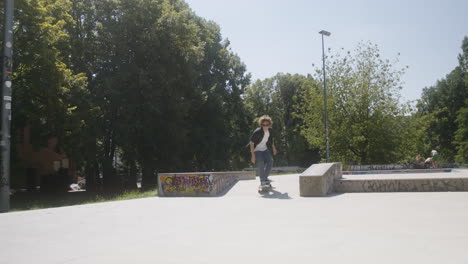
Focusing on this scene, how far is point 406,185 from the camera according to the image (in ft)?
30.8

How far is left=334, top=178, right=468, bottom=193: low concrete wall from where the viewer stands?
9133mm

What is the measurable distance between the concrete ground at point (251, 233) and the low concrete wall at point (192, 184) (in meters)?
2.54

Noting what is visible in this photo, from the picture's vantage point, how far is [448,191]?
9.12m

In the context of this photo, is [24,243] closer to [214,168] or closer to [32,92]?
[32,92]

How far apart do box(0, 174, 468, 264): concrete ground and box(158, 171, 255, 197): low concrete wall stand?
2538 millimetres

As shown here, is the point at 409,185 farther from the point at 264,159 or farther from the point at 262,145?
the point at 262,145

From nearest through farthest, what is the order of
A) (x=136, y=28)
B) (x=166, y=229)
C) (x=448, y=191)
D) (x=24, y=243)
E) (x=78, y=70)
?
(x=24, y=243) < (x=166, y=229) < (x=448, y=191) < (x=136, y=28) < (x=78, y=70)

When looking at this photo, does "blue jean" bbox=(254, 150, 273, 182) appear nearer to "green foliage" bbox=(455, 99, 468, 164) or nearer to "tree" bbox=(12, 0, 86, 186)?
"tree" bbox=(12, 0, 86, 186)

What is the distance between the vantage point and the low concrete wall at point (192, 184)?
10195mm

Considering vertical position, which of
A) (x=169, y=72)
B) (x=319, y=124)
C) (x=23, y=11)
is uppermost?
(x=23, y=11)

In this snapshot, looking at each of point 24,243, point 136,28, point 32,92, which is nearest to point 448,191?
point 24,243

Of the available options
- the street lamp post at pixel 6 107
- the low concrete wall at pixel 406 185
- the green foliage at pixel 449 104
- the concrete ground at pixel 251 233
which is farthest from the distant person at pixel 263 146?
the green foliage at pixel 449 104

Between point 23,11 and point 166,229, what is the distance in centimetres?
1892

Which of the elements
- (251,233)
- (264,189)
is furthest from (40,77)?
(251,233)
